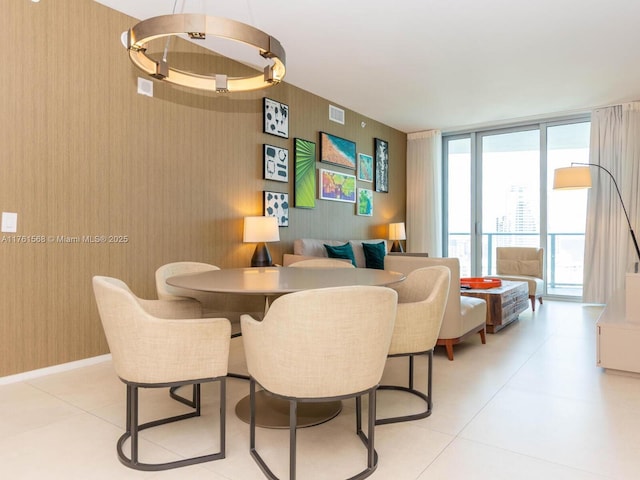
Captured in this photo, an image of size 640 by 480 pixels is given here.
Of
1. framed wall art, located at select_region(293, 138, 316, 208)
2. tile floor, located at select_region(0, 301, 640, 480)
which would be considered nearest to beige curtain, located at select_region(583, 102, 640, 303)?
tile floor, located at select_region(0, 301, 640, 480)

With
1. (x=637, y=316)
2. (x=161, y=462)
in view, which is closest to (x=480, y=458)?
(x=161, y=462)

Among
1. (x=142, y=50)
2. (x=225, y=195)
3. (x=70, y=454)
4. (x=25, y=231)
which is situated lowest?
(x=70, y=454)

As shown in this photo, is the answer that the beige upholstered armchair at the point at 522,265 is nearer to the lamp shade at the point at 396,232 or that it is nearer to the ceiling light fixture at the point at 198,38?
the lamp shade at the point at 396,232

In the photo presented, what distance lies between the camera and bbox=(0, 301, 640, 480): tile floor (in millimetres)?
1756

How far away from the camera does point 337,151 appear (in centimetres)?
576

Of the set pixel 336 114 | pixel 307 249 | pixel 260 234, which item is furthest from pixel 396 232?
pixel 260 234

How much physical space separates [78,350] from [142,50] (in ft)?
7.29

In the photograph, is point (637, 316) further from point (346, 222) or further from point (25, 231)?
point (25, 231)

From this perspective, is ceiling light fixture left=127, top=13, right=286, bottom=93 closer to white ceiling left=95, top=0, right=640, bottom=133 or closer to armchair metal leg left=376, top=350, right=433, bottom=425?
white ceiling left=95, top=0, right=640, bottom=133

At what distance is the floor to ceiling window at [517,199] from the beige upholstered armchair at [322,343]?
229 inches

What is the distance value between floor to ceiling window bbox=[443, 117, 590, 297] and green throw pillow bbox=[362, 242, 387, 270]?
2.12 metres

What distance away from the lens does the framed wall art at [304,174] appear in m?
5.09

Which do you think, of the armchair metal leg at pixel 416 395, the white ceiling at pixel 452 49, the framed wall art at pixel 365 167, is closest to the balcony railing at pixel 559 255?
the white ceiling at pixel 452 49

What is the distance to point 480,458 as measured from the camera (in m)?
1.84
